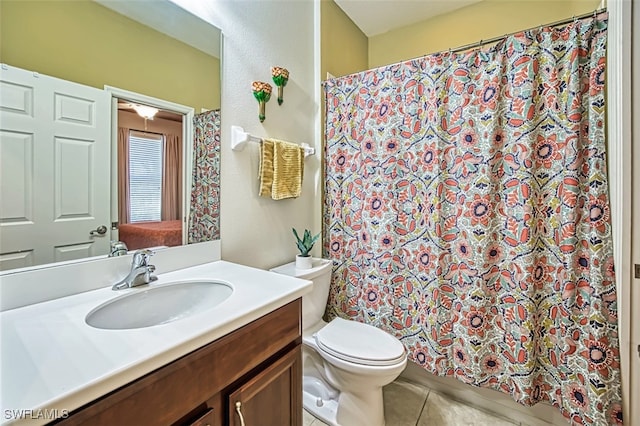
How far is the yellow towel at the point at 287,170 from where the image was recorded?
1567mm

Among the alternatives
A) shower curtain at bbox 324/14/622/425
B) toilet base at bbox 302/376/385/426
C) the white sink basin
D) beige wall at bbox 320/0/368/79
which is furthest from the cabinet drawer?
beige wall at bbox 320/0/368/79

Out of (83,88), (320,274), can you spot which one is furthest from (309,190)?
(83,88)

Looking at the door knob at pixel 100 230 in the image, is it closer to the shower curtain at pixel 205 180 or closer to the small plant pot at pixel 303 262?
the shower curtain at pixel 205 180

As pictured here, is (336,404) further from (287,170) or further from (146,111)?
(146,111)

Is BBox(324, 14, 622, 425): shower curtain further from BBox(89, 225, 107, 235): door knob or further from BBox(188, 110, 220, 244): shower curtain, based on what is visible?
BBox(89, 225, 107, 235): door knob

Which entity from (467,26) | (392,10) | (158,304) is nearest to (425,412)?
(158,304)

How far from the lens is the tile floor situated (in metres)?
1.50

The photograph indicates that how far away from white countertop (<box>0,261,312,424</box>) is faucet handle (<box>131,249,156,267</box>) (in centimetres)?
10

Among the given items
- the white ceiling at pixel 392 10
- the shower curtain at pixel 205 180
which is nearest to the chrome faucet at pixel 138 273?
the shower curtain at pixel 205 180

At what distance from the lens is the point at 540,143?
1330 millimetres

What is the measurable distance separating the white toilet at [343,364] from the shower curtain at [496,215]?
0.31m

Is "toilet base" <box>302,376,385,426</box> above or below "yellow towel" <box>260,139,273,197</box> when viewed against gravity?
below

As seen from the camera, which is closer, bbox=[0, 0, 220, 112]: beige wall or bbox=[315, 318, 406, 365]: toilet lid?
bbox=[0, 0, 220, 112]: beige wall

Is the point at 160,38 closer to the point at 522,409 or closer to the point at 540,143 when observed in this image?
the point at 540,143
